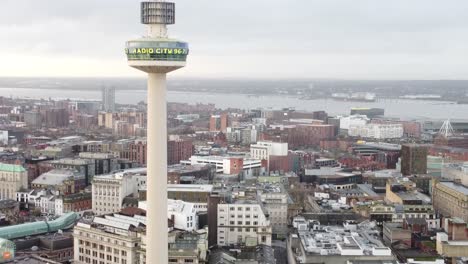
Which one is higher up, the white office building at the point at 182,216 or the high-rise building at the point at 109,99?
the high-rise building at the point at 109,99

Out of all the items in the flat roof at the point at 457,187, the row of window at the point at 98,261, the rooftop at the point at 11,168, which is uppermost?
the rooftop at the point at 11,168

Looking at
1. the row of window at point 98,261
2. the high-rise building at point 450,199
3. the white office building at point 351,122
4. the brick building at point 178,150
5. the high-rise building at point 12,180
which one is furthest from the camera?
the white office building at point 351,122

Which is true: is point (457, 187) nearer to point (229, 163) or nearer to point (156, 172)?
point (229, 163)

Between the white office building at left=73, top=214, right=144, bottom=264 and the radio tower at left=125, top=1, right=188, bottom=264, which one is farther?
the white office building at left=73, top=214, right=144, bottom=264

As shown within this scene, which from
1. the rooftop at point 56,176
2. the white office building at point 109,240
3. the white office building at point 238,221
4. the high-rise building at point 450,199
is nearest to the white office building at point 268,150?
the rooftop at point 56,176

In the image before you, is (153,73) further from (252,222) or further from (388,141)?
(388,141)

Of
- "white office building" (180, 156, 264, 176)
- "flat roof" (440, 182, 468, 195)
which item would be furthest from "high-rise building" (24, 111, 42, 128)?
"flat roof" (440, 182, 468, 195)

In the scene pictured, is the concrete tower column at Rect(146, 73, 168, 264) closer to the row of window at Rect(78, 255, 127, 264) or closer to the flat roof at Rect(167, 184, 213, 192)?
the row of window at Rect(78, 255, 127, 264)

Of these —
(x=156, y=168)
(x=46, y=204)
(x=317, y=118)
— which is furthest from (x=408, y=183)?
(x=317, y=118)

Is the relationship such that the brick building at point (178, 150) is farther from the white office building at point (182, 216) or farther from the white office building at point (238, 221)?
the white office building at point (182, 216)

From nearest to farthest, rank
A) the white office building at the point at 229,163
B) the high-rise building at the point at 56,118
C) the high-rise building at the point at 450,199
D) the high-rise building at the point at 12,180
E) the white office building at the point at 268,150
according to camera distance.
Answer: the high-rise building at the point at 450,199 < the high-rise building at the point at 12,180 < the white office building at the point at 229,163 < the white office building at the point at 268,150 < the high-rise building at the point at 56,118

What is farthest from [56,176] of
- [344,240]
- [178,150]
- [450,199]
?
[344,240]
